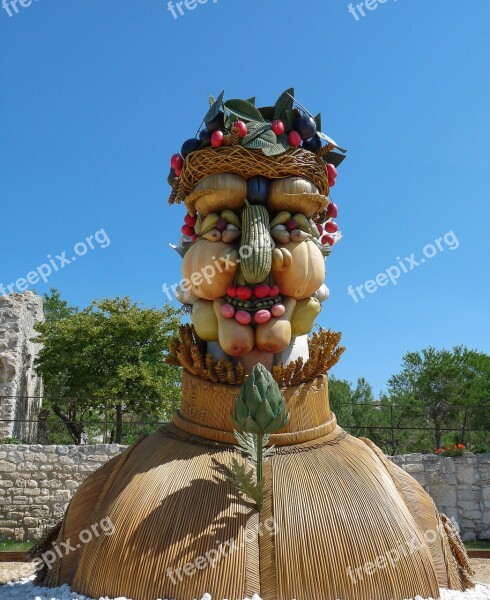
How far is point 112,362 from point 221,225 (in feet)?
40.0

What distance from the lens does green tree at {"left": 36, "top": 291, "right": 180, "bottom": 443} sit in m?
14.2

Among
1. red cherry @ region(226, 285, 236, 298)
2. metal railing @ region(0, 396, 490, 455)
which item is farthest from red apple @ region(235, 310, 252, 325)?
metal railing @ region(0, 396, 490, 455)

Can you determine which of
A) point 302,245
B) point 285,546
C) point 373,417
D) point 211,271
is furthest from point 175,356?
point 373,417

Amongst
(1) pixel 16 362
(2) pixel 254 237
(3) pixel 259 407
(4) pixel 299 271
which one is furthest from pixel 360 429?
(3) pixel 259 407

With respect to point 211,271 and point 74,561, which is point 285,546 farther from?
point 211,271

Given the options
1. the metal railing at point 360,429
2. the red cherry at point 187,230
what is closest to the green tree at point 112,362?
the metal railing at point 360,429

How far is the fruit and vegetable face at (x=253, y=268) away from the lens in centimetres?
318

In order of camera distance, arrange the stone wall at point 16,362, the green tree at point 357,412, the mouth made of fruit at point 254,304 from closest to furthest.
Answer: the mouth made of fruit at point 254,304, the stone wall at point 16,362, the green tree at point 357,412

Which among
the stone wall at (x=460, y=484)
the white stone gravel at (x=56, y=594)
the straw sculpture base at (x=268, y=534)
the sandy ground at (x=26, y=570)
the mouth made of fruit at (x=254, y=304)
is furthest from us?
the stone wall at (x=460, y=484)

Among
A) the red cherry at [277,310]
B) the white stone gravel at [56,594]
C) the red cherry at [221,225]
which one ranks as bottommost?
the white stone gravel at [56,594]

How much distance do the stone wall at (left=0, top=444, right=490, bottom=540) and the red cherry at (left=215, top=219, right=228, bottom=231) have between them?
6079 millimetres

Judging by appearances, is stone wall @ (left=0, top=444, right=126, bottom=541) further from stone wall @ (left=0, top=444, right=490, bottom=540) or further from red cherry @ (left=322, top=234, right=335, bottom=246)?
red cherry @ (left=322, top=234, right=335, bottom=246)

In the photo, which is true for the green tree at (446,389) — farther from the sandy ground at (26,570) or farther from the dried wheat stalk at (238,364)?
the dried wheat stalk at (238,364)

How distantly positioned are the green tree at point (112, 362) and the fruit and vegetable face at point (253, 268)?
1108 centimetres
